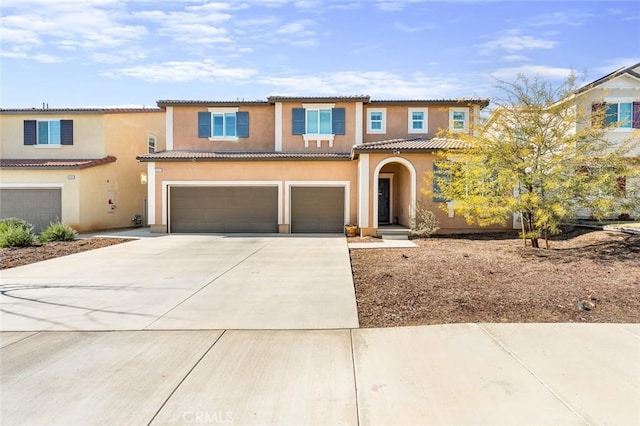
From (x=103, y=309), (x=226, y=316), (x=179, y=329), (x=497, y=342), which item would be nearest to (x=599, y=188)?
(x=497, y=342)

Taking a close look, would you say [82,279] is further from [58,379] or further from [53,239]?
[53,239]

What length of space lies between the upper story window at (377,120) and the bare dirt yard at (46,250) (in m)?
12.3

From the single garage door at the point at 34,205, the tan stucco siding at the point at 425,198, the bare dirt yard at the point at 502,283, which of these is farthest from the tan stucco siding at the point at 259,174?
the bare dirt yard at the point at 502,283

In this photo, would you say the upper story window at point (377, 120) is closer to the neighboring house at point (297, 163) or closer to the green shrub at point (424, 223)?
the neighboring house at point (297, 163)

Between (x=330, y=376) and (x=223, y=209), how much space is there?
49.5 ft

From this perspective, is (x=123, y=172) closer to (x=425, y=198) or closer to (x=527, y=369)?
(x=425, y=198)

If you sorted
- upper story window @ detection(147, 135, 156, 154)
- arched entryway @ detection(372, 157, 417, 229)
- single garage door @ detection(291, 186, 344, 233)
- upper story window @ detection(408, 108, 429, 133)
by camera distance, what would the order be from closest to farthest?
arched entryway @ detection(372, 157, 417, 229) → single garage door @ detection(291, 186, 344, 233) → upper story window @ detection(408, 108, 429, 133) → upper story window @ detection(147, 135, 156, 154)

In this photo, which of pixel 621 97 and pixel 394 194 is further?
pixel 394 194

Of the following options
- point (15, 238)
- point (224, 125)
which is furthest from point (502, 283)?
point (224, 125)

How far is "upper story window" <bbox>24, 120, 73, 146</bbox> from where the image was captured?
806 inches

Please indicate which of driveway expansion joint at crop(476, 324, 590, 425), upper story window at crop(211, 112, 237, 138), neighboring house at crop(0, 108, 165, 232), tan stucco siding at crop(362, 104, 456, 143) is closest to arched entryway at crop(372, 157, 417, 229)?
tan stucco siding at crop(362, 104, 456, 143)

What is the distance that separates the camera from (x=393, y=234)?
15.5 meters

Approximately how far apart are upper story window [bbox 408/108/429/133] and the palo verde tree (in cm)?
745

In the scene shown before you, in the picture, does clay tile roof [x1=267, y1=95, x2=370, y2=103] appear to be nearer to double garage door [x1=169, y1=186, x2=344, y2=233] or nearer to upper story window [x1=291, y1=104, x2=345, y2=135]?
upper story window [x1=291, y1=104, x2=345, y2=135]
